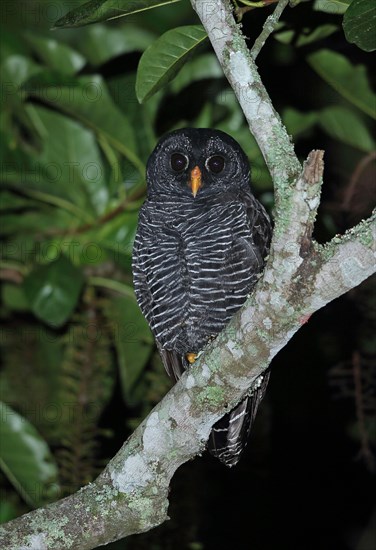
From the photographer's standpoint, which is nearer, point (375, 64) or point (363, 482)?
point (375, 64)

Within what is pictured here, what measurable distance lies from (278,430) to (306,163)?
3.78 m

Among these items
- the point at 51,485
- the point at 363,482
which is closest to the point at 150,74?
the point at 51,485

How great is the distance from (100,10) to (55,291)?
150 centimetres

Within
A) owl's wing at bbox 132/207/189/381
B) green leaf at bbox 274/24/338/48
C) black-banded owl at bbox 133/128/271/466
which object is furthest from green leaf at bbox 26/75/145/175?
green leaf at bbox 274/24/338/48

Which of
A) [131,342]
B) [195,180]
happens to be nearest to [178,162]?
[195,180]

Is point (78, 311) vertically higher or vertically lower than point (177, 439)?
higher

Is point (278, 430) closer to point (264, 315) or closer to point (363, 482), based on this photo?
point (363, 482)

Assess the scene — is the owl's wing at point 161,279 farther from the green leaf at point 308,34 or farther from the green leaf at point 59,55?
the green leaf at point 59,55

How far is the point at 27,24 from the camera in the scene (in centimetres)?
549

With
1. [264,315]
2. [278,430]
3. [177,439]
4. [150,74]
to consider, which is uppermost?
[150,74]

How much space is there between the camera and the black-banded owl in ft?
10.2

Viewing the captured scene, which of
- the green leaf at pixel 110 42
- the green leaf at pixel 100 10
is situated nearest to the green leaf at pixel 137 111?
the green leaf at pixel 110 42

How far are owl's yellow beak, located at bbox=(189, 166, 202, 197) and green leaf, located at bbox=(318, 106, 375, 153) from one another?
107 centimetres

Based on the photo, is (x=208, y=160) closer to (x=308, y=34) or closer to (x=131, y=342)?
(x=308, y=34)
